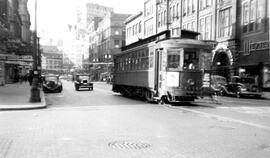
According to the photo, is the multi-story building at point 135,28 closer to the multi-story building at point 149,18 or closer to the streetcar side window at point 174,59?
the multi-story building at point 149,18

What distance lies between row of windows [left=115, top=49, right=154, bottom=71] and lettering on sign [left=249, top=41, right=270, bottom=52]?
1562cm

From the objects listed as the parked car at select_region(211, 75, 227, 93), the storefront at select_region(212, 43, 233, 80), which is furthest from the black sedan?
the storefront at select_region(212, 43, 233, 80)

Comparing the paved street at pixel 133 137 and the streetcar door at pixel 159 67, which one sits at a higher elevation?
the streetcar door at pixel 159 67

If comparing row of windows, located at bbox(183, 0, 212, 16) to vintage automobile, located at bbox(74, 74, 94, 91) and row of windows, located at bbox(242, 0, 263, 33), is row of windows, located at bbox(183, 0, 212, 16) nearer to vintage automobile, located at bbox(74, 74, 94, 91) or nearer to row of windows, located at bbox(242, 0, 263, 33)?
row of windows, located at bbox(242, 0, 263, 33)

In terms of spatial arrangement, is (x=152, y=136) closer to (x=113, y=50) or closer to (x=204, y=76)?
(x=204, y=76)

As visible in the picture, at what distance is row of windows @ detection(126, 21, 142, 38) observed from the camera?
71944mm

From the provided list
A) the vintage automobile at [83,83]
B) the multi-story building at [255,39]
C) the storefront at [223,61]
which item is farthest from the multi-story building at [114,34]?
the multi-story building at [255,39]

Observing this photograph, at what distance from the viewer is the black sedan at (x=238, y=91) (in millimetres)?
28344

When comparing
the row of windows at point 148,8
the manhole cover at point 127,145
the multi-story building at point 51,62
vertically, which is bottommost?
the manhole cover at point 127,145

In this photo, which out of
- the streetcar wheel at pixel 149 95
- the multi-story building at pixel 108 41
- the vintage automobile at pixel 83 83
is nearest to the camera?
the streetcar wheel at pixel 149 95

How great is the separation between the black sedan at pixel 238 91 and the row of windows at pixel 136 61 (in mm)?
10211

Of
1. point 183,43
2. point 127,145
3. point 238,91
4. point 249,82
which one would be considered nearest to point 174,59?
point 183,43

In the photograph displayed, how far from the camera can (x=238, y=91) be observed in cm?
2878

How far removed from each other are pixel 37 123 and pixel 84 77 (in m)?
26.1
